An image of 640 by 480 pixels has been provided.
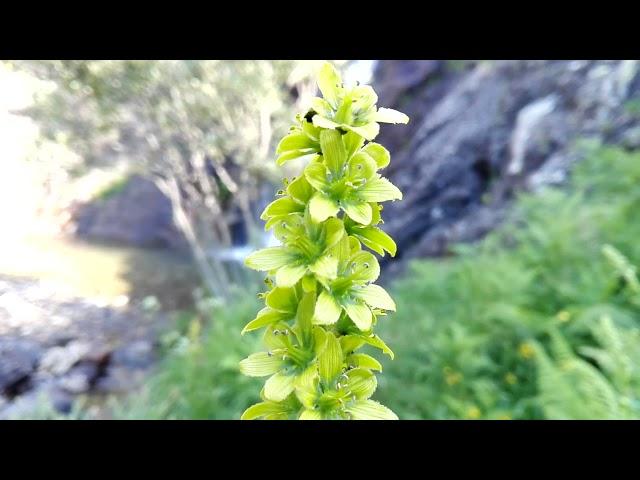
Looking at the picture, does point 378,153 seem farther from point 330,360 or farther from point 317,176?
point 330,360

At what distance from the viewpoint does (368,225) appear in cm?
86

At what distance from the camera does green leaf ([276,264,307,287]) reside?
77cm

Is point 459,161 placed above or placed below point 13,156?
above

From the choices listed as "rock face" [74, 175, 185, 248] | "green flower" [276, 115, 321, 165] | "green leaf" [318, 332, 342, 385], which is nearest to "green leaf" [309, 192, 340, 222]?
"green flower" [276, 115, 321, 165]

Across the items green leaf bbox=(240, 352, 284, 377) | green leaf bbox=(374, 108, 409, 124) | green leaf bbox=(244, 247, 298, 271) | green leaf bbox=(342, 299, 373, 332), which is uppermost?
green leaf bbox=(374, 108, 409, 124)

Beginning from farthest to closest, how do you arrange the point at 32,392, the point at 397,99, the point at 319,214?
the point at 397,99 → the point at 32,392 → the point at 319,214

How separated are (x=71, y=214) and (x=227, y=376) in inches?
601

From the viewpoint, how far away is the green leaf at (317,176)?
793 mm

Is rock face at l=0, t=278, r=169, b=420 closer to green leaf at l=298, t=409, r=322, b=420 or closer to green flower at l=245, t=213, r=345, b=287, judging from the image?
green flower at l=245, t=213, r=345, b=287

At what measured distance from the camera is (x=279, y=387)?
0.78 meters

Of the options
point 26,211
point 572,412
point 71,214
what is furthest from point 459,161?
point 71,214

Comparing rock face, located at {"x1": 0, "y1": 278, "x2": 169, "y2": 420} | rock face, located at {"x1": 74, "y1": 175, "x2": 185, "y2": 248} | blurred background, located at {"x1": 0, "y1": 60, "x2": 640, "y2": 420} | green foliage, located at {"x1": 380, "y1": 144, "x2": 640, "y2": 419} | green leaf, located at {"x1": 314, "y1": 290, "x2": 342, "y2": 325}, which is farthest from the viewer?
rock face, located at {"x1": 74, "y1": 175, "x2": 185, "y2": 248}

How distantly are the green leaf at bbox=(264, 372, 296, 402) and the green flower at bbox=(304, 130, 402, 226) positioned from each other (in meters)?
0.29

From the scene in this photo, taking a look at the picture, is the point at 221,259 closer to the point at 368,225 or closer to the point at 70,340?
the point at 70,340
